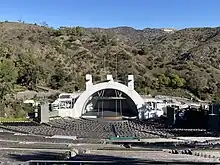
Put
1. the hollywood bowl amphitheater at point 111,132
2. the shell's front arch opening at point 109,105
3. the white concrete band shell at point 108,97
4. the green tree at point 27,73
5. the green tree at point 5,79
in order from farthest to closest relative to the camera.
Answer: the green tree at point 27,73 → the green tree at point 5,79 → the shell's front arch opening at point 109,105 → the white concrete band shell at point 108,97 → the hollywood bowl amphitheater at point 111,132

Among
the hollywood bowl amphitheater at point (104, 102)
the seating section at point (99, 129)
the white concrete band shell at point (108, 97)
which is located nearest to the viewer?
the seating section at point (99, 129)

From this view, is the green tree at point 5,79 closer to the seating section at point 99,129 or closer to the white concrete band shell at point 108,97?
the white concrete band shell at point 108,97

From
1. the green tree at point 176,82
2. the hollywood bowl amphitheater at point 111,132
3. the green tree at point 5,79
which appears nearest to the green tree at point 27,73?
the green tree at point 5,79

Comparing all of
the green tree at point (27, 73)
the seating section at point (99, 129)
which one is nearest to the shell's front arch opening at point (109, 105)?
the seating section at point (99, 129)

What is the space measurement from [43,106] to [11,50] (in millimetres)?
42881

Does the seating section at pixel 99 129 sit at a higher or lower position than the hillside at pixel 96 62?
lower

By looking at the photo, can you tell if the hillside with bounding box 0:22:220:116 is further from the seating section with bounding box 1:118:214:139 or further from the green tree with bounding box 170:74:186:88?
the seating section with bounding box 1:118:214:139

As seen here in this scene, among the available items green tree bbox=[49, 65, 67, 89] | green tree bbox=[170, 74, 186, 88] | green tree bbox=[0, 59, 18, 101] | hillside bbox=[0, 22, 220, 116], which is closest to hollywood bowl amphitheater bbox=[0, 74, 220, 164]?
green tree bbox=[0, 59, 18, 101]

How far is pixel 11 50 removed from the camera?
3649 inches

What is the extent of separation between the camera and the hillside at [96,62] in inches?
3157

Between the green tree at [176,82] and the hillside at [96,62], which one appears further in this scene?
the green tree at [176,82]

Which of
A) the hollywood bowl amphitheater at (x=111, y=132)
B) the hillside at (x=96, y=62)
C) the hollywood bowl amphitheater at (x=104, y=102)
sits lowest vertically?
the hollywood bowl amphitheater at (x=111, y=132)

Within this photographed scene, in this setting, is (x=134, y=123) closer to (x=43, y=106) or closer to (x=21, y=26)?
(x=43, y=106)

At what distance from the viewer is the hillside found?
80.2 meters
